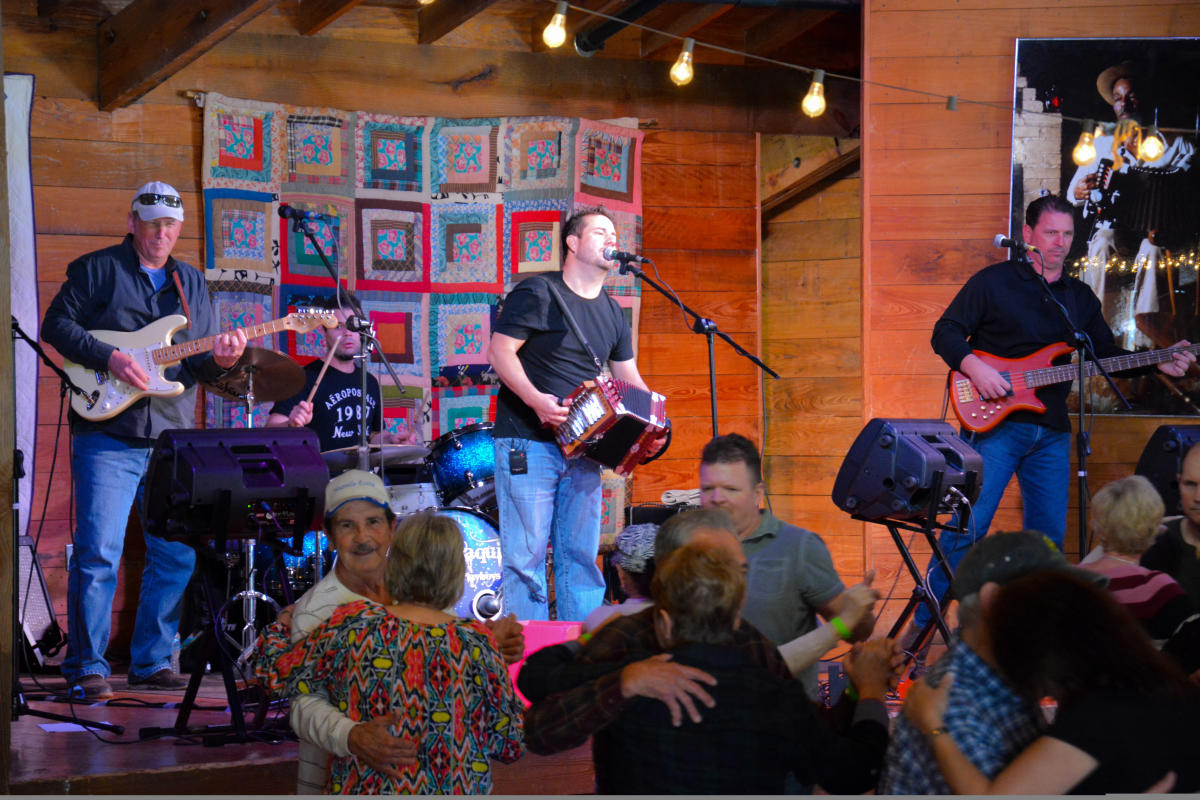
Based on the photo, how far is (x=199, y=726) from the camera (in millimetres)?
3830

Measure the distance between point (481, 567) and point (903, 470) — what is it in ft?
7.02

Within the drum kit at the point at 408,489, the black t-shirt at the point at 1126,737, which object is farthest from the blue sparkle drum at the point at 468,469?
the black t-shirt at the point at 1126,737

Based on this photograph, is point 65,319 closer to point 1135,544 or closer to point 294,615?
point 294,615

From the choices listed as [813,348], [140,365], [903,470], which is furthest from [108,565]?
[813,348]

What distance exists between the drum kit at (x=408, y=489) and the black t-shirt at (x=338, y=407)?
0.43 metres

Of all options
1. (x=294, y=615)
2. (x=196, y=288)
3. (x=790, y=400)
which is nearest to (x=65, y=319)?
(x=196, y=288)

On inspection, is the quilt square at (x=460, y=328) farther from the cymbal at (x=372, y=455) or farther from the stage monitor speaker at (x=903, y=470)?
the stage monitor speaker at (x=903, y=470)

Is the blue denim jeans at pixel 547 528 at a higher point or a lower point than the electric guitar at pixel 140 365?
lower

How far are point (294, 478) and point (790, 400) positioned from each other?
475 centimetres

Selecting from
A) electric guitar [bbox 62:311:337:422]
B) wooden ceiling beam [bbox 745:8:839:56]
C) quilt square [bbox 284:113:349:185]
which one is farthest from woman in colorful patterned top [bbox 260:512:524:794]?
wooden ceiling beam [bbox 745:8:839:56]

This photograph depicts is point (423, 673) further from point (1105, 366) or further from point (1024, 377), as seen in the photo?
point (1105, 366)

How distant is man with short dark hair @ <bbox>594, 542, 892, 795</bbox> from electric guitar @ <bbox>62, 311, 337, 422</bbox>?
294 cm

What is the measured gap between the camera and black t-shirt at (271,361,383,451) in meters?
6.05

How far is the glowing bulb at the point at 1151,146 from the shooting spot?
576 cm
